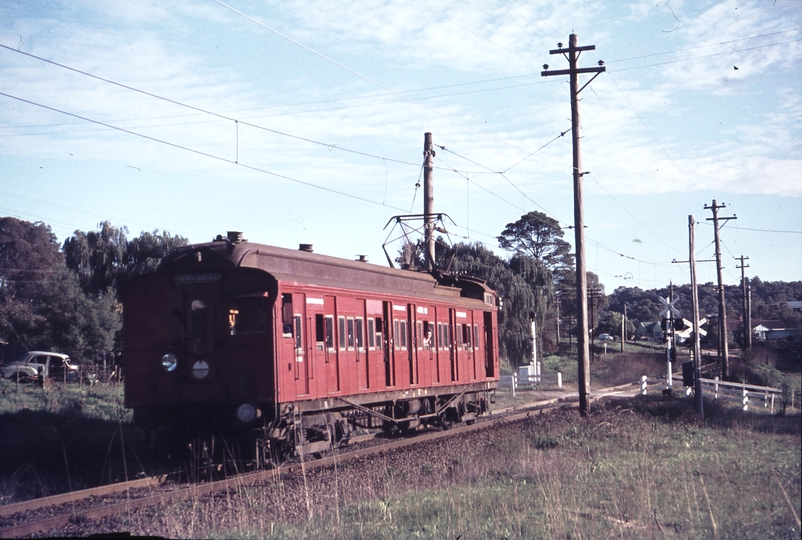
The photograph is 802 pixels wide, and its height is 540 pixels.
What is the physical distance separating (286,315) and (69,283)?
35.1 m

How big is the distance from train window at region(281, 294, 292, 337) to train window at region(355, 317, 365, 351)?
8.58ft

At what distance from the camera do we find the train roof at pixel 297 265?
43.8 feet

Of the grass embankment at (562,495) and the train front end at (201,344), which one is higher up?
the train front end at (201,344)

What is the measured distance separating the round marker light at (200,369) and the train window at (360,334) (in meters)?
3.41

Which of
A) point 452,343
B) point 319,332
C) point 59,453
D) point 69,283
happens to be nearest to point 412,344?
point 452,343

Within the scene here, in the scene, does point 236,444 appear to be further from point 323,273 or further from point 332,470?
point 323,273

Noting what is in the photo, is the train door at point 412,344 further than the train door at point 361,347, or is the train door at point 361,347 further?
the train door at point 412,344

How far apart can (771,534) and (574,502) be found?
3.51 meters

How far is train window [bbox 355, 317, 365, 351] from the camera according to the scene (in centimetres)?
1535

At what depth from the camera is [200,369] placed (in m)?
13.0

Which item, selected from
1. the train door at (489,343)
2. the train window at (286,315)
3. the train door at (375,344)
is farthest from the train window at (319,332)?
the train door at (489,343)

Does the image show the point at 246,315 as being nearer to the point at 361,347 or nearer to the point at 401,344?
the point at 361,347

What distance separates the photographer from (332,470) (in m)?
13.1

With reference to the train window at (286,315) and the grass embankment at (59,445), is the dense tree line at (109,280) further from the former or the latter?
the train window at (286,315)
